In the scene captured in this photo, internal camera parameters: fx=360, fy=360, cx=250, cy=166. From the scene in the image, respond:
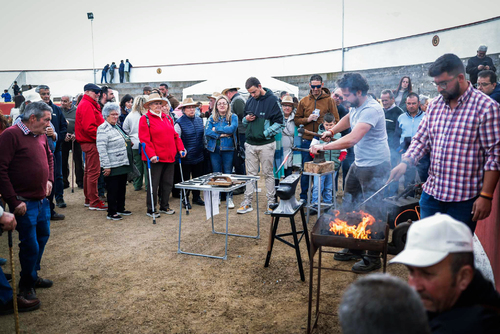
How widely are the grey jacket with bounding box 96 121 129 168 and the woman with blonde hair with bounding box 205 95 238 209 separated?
65.1 inches

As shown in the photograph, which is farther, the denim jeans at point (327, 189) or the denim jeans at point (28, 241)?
the denim jeans at point (327, 189)

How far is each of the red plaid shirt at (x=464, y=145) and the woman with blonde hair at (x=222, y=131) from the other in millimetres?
4580

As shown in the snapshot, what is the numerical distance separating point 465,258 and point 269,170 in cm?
524

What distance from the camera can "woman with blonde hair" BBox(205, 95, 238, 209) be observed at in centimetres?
709

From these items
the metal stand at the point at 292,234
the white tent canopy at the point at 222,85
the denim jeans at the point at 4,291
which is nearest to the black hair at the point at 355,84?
the metal stand at the point at 292,234

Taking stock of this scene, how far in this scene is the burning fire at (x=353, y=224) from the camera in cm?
318

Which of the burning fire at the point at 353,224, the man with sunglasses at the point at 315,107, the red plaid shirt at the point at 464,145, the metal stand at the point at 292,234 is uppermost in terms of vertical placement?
the man with sunglasses at the point at 315,107

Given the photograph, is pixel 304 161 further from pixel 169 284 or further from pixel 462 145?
pixel 462 145

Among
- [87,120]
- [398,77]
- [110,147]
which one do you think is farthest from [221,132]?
[398,77]

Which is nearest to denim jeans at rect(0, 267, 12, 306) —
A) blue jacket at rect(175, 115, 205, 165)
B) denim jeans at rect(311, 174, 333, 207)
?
blue jacket at rect(175, 115, 205, 165)

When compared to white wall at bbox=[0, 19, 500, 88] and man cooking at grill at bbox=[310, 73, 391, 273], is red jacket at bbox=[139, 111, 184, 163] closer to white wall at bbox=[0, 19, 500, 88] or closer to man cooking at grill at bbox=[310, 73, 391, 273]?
man cooking at grill at bbox=[310, 73, 391, 273]

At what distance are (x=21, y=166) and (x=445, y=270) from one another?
3790mm

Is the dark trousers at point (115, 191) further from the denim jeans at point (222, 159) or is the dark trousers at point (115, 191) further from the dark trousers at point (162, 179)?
the denim jeans at point (222, 159)

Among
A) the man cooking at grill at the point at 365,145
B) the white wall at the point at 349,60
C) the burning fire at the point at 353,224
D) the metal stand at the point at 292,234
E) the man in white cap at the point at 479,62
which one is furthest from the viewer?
the white wall at the point at 349,60
